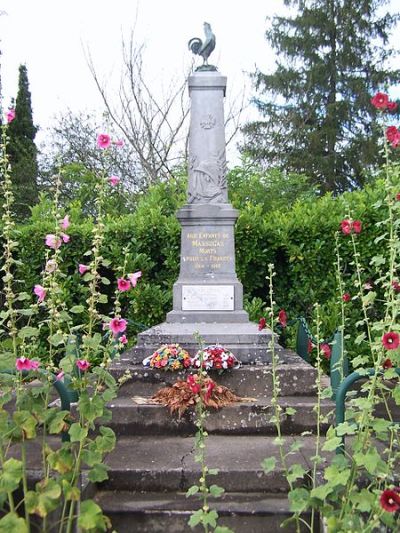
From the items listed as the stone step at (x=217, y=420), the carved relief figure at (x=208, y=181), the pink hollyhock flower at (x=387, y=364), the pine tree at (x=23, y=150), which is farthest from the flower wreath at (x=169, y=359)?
the pine tree at (x=23, y=150)

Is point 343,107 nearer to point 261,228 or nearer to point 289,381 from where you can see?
point 261,228

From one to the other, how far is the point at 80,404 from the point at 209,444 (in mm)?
1926

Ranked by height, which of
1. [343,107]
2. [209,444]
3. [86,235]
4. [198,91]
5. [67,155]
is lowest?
[209,444]

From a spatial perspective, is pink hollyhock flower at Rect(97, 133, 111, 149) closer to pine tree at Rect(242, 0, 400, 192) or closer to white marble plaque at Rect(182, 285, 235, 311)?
white marble plaque at Rect(182, 285, 235, 311)

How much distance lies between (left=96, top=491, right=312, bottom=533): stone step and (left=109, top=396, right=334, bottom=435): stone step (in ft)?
3.25

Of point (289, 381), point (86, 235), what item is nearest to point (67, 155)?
point (86, 235)

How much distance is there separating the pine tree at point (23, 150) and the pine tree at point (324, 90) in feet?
26.2

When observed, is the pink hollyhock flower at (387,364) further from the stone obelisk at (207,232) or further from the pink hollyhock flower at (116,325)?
the stone obelisk at (207,232)

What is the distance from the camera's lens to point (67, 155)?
1856 cm

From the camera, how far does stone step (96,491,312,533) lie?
3.05 meters

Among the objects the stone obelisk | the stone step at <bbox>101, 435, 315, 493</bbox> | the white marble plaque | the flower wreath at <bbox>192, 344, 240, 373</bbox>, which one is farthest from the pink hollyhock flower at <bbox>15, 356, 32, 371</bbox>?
the white marble plaque

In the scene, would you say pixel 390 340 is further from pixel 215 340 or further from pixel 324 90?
pixel 324 90

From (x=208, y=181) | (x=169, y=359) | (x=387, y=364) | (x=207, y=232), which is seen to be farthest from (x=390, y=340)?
(x=208, y=181)

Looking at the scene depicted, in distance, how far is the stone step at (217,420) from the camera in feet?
13.8
